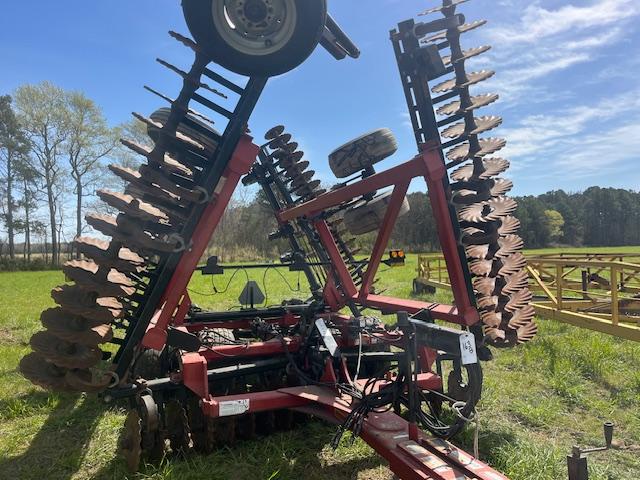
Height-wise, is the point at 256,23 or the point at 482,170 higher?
the point at 256,23

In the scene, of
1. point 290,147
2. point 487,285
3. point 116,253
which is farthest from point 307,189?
point 116,253

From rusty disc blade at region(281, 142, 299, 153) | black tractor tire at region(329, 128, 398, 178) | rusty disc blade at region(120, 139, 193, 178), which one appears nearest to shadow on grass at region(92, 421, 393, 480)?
rusty disc blade at region(120, 139, 193, 178)

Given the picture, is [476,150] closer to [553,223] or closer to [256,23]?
[256,23]

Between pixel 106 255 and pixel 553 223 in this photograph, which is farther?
pixel 553 223

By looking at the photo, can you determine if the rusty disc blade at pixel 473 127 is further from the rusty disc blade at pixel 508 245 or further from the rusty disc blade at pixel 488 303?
the rusty disc blade at pixel 488 303

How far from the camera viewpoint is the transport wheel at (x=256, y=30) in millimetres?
3582

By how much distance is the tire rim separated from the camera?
3613 mm

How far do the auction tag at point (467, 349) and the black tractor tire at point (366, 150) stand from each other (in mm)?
3141

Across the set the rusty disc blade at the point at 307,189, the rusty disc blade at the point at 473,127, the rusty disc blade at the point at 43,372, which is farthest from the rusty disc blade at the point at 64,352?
the rusty disc blade at the point at 307,189

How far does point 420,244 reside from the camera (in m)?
41.9

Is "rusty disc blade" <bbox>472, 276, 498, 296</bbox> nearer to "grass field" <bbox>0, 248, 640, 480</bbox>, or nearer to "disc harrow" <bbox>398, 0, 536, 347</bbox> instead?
"disc harrow" <bbox>398, 0, 536, 347</bbox>

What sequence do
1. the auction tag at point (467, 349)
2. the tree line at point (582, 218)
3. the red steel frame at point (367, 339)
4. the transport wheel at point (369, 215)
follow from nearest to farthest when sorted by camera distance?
the auction tag at point (467, 349)
the red steel frame at point (367, 339)
the transport wheel at point (369, 215)
the tree line at point (582, 218)

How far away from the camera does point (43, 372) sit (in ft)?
12.0

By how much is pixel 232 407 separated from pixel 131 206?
1.69 meters
